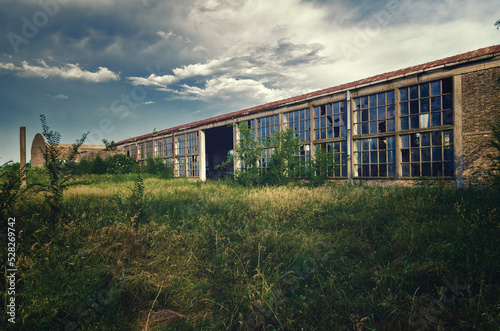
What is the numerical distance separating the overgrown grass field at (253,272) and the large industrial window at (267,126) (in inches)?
330

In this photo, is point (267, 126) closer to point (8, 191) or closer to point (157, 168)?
point (157, 168)

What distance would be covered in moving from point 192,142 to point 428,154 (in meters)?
13.6

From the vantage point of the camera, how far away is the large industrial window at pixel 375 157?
917 cm

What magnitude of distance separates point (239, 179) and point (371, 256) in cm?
658

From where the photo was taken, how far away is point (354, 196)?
6.24 metres

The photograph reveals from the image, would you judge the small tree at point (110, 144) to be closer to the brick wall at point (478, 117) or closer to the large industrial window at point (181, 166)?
the large industrial window at point (181, 166)

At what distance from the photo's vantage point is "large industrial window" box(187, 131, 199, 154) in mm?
17438

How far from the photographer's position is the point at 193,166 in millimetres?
17672

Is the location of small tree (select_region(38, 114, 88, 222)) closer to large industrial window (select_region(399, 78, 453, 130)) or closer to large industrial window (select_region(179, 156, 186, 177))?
large industrial window (select_region(399, 78, 453, 130))

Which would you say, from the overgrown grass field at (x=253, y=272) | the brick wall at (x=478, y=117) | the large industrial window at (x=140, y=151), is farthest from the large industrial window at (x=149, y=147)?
the brick wall at (x=478, y=117)

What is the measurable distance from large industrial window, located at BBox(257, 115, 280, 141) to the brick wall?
6.92 meters

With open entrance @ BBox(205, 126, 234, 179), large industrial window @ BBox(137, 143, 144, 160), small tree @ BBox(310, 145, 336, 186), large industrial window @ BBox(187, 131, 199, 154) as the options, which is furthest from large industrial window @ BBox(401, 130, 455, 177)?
large industrial window @ BBox(137, 143, 144, 160)

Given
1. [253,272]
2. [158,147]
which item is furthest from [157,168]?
[253,272]
